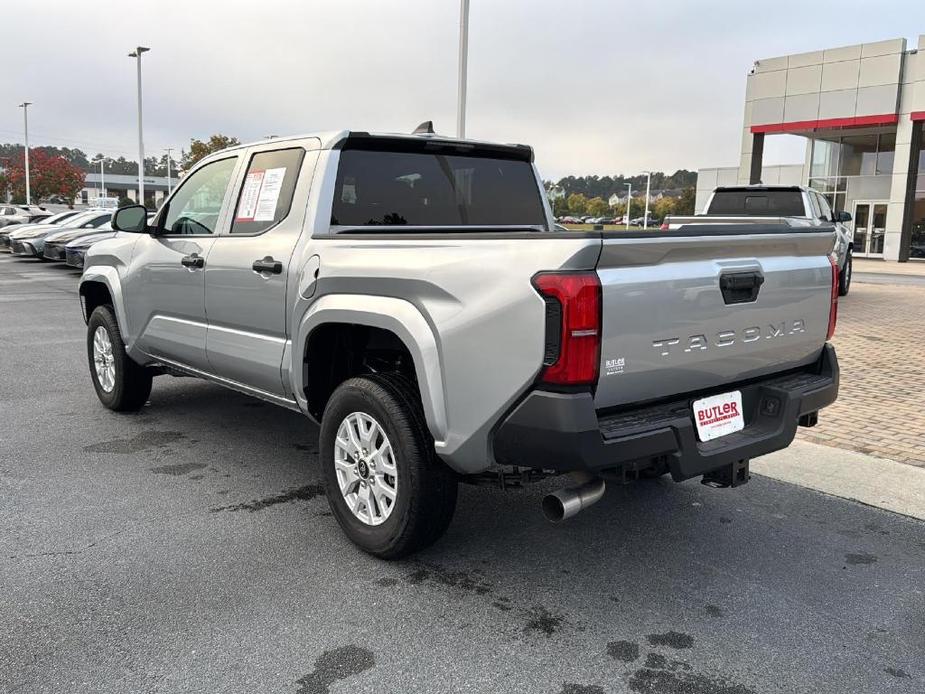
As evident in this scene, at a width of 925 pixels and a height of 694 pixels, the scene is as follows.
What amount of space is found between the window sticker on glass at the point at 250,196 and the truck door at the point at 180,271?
0.20 meters

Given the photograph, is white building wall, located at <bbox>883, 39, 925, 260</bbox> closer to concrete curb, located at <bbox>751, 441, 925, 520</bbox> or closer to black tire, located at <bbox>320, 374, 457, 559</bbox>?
concrete curb, located at <bbox>751, 441, 925, 520</bbox>

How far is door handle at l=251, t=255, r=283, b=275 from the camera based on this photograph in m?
4.09

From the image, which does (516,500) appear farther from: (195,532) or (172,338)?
(172,338)

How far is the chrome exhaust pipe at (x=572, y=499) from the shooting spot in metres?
3.02

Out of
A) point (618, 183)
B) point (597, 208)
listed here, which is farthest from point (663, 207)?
point (618, 183)

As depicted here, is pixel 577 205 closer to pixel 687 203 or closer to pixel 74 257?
pixel 687 203

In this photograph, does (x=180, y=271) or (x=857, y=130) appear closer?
(x=180, y=271)

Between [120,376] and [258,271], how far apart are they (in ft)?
7.79

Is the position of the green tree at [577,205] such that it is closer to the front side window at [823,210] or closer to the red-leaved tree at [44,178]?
the red-leaved tree at [44,178]

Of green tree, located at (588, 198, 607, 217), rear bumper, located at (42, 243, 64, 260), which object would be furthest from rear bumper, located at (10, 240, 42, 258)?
green tree, located at (588, 198, 607, 217)

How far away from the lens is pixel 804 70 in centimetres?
3162

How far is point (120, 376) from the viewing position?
596 cm

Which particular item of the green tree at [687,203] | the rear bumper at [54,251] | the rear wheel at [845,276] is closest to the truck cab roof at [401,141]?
the rear wheel at [845,276]

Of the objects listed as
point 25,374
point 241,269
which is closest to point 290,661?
point 241,269
